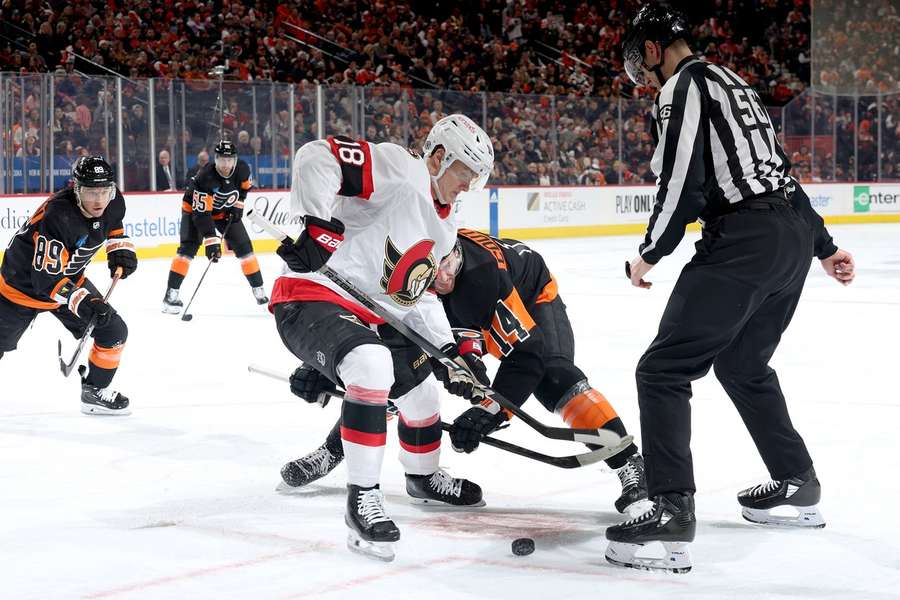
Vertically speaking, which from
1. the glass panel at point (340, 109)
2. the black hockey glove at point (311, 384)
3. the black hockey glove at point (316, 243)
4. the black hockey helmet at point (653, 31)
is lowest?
the black hockey glove at point (311, 384)

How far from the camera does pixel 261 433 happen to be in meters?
4.61

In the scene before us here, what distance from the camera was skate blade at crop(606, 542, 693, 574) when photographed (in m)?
2.85

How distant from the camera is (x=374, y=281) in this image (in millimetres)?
3232

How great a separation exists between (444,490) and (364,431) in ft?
1.89

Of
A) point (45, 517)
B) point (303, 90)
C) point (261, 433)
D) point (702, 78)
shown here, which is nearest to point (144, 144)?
point (303, 90)

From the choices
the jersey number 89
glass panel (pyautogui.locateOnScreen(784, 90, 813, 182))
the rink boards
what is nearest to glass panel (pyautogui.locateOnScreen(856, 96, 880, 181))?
the rink boards

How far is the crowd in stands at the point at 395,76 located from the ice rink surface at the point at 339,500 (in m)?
6.60

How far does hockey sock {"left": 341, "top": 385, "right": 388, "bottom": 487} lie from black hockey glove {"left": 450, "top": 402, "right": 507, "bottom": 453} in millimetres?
317

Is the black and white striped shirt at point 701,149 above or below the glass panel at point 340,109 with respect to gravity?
below

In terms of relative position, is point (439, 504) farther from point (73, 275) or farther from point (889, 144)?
point (889, 144)

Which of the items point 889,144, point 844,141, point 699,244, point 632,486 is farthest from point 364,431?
point 889,144

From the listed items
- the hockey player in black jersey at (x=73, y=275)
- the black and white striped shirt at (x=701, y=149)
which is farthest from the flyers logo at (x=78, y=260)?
the black and white striped shirt at (x=701, y=149)

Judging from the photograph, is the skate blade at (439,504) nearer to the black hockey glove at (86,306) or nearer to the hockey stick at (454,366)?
the hockey stick at (454,366)

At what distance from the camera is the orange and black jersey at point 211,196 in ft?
29.7
